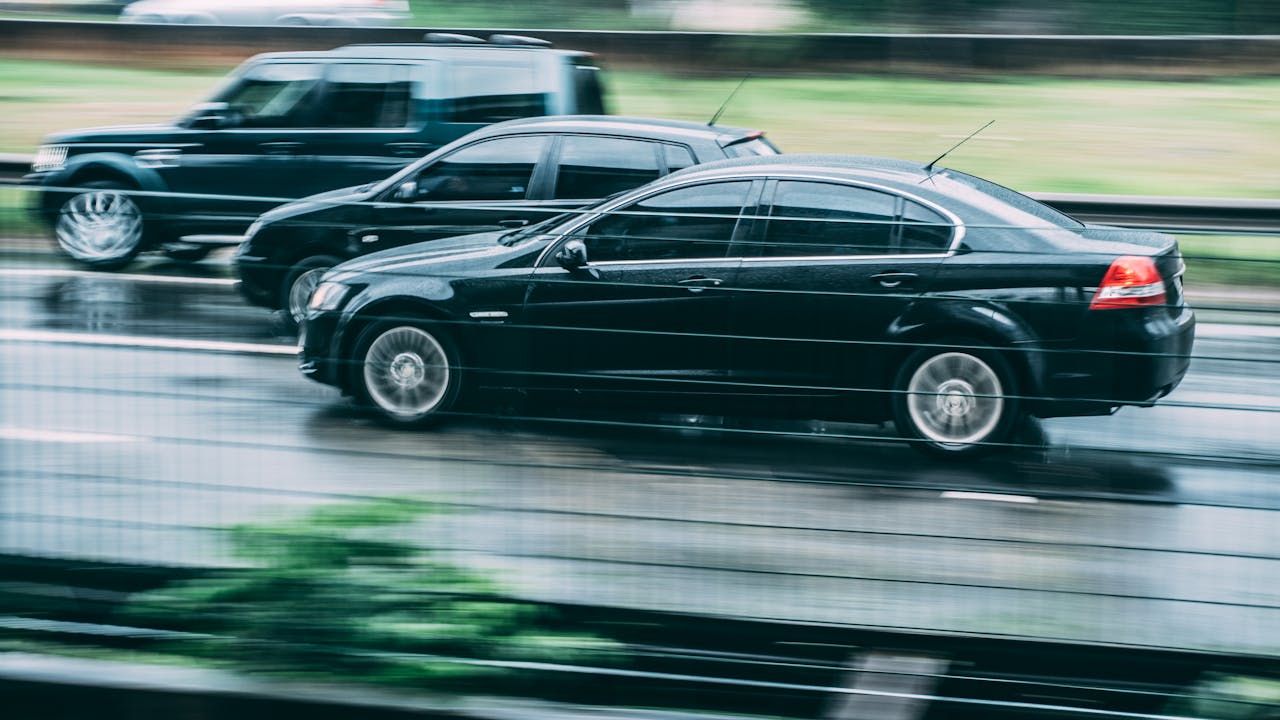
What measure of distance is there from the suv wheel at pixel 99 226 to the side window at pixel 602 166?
4.92m

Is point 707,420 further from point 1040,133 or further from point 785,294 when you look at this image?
point 1040,133

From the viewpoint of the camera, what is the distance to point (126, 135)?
11586mm

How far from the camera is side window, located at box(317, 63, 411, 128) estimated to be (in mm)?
10875

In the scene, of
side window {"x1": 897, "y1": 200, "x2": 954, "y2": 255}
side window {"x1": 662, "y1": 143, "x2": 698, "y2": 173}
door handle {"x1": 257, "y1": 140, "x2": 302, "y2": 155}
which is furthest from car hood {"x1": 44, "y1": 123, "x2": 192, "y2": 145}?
side window {"x1": 897, "y1": 200, "x2": 954, "y2": 255}

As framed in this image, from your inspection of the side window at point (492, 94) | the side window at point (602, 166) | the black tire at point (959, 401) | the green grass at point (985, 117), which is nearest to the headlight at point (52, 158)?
the side window at point (492, 94)

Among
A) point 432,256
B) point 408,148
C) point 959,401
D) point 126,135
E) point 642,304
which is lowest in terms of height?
point 959,401

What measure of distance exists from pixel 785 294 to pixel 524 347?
0.64 metres

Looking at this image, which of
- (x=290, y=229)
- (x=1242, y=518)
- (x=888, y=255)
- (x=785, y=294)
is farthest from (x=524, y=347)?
(x=888, y=255)

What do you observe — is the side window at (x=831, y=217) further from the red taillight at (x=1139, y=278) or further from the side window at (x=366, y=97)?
the side window at (x=366, y=97)

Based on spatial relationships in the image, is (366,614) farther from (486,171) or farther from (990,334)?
(486,171)

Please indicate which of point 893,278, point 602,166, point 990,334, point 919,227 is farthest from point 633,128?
point 990,334

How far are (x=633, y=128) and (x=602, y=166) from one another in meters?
0.30

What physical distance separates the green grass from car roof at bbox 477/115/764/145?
649 cm

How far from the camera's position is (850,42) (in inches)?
749
